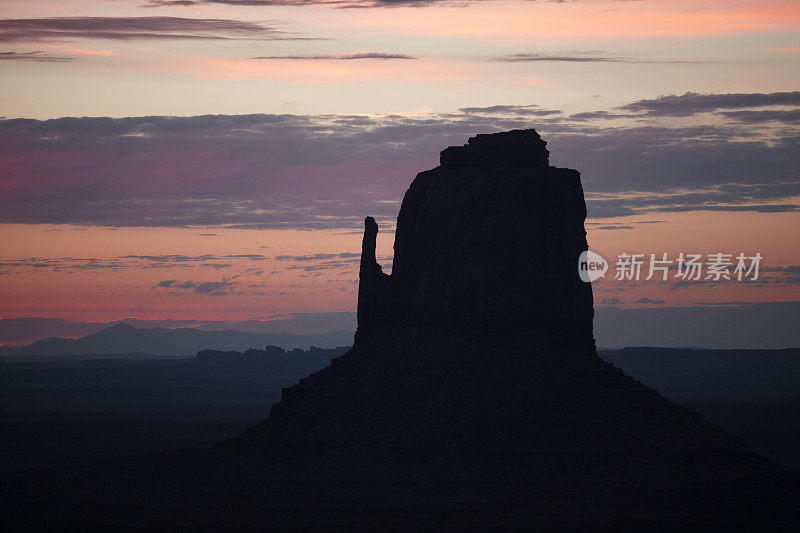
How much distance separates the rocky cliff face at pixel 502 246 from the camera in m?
110

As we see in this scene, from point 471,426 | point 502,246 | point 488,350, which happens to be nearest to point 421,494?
point 471,426

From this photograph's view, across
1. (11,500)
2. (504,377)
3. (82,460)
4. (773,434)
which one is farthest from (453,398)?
(773,434)

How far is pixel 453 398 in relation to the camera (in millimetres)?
105438

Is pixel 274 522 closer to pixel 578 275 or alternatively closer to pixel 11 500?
pixel 11 500

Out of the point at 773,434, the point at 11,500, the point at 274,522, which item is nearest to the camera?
the point at 274,522

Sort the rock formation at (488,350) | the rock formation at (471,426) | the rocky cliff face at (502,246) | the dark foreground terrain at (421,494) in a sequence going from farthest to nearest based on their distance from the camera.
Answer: the rocky cliff face at (502,246)
the rock formation at (488,350)
the rock formation at (471,426)
the dark foreground terrain at (421,494)

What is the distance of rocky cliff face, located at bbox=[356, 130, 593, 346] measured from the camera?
109875 millimetres

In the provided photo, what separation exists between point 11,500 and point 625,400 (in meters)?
52.7

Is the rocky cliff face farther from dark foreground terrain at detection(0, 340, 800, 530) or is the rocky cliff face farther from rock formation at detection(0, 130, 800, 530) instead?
dark foreground terrain at detection(0, 340, 800, 530)

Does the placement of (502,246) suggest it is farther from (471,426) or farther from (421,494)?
(421,494)

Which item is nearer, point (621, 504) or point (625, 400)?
point (621, 504)

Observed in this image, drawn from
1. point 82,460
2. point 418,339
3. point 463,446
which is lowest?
point 82,460

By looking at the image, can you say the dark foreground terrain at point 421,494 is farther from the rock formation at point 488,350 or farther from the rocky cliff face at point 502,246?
the rocky cliff face at point 502,246

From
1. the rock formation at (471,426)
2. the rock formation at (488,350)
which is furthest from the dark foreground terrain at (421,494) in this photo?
the rock formation at (488,350)
